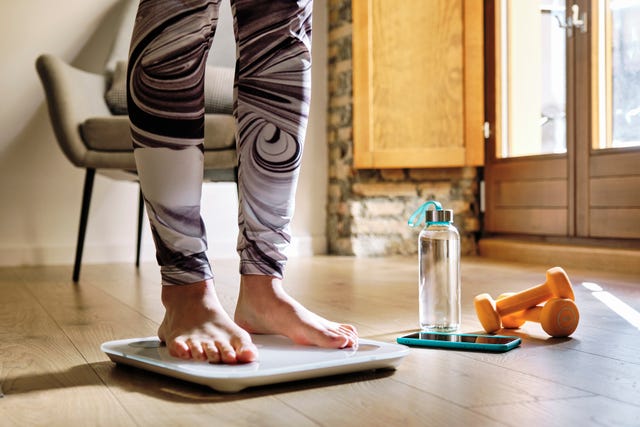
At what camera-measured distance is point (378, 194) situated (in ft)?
11.8

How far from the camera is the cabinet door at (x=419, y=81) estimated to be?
3385 mm

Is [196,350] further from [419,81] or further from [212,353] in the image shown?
[419,81]

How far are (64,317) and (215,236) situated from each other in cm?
186

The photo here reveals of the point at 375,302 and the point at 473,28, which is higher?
the point at 473,28

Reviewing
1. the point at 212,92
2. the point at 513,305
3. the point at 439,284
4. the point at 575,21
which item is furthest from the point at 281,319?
the point at 575,21

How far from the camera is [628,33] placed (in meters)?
2.75

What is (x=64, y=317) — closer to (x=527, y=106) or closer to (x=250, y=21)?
(x=250, y=21)

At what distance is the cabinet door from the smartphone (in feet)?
7.34

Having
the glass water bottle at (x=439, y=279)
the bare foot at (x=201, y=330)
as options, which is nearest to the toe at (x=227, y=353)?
the bare foot at (x=201, y=330)

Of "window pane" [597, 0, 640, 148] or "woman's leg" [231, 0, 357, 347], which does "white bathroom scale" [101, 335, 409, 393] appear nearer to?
"woman's leg" [231, 0, 357, 347]

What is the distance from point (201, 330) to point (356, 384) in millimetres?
223

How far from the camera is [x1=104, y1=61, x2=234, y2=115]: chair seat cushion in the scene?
2895mm

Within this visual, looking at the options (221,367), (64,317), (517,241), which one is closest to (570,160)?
(517,241)

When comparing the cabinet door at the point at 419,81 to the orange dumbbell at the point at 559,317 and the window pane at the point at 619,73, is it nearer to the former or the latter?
the window pane at the point at 619,73
